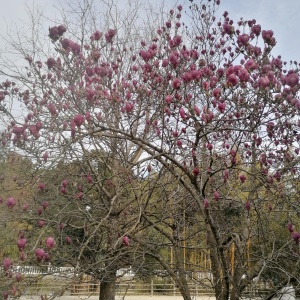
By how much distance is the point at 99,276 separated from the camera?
3803 mm

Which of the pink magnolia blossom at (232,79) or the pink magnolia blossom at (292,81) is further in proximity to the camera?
the pink magnolia blossom at (292,81)

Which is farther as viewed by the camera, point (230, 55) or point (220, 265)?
point (230, 55)

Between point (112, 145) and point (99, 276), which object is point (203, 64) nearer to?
point (112, 145)

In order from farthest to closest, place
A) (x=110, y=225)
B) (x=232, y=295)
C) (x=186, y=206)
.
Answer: (x=186, y=206) → (x=110, y=225) → (x=232, y=295)

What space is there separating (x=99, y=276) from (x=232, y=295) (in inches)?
48.5

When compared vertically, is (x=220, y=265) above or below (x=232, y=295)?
above

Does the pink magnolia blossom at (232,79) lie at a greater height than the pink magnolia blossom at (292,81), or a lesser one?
lesser

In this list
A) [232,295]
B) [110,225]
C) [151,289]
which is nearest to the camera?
[232,295]

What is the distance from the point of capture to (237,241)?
3611 millimetres

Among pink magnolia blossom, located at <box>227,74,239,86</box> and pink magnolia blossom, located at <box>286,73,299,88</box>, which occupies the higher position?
pink magnolia blossom, located at <box>286,73,299,88</box>

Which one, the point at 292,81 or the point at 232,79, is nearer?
the point at 232,79

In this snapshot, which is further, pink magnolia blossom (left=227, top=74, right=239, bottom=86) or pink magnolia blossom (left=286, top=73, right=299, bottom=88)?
pink magnolia blossom (left=286, top=73, right=299, bottom=88)

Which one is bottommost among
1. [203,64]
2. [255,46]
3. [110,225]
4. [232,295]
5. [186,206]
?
[232,295]

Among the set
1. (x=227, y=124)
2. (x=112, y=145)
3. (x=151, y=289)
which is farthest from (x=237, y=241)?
(x=151, y=289)
